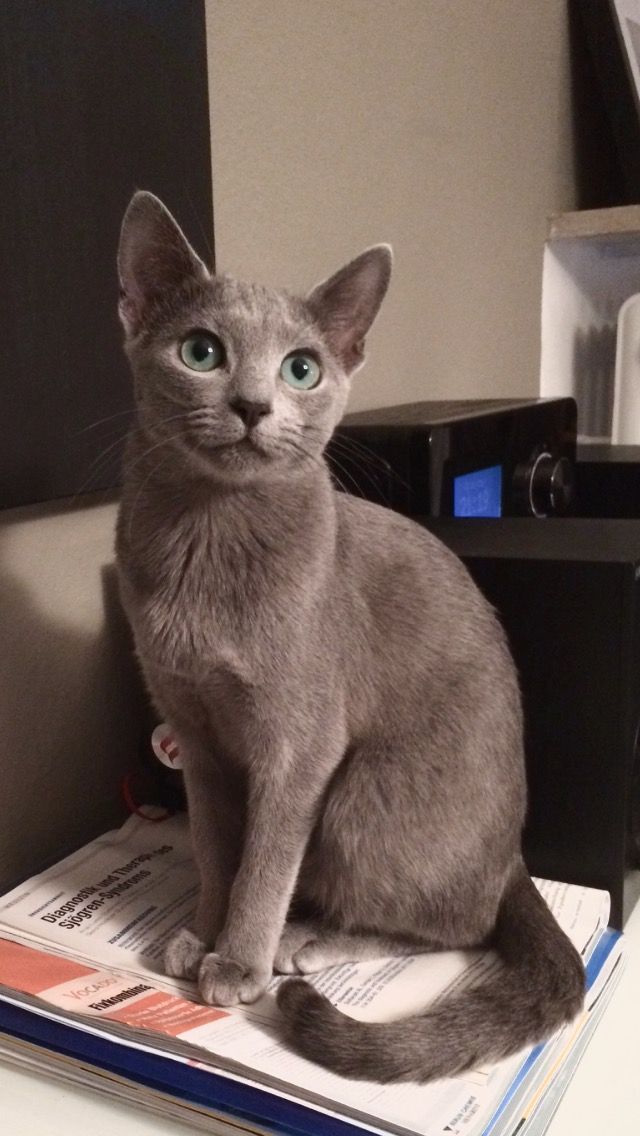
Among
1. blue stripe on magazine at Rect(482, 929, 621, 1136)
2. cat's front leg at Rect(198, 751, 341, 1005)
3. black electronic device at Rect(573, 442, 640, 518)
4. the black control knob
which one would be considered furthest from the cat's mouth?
black electronic device at Rect(573, 442, 640, 518)

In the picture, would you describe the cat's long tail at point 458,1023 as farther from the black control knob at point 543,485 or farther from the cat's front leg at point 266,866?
the black control knob at point 543,485

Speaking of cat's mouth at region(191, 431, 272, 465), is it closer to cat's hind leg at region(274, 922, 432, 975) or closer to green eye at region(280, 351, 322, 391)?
green eye at region(280, 351, 322, 391)

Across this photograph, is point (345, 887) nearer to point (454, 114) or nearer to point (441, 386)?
point (441, 386)

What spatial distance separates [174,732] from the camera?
0.81 metres

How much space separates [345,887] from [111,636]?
0.38 metres

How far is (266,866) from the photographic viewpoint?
0.75 meters

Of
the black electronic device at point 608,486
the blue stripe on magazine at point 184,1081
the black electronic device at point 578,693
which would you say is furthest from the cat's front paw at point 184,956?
the black electronic device at point 608,486

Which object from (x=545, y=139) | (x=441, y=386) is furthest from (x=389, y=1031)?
(x=545, y=139)

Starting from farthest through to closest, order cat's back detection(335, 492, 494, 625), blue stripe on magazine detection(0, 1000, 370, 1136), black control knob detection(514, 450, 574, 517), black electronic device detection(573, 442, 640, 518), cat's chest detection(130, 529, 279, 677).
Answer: black electronic device detection(573, 442, 640, 518) → black control knob detection(514, 450, 574, 517) → cat's back detection(335, 492, 494, 625) → cat's chest detection(130, 529, 279, 677) → blue stripe on magazine detection(0, 1000, 370, 1136)

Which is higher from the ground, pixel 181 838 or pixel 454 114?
pixel 454 114

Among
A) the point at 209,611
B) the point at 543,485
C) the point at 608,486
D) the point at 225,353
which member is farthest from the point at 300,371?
the point at 608,486

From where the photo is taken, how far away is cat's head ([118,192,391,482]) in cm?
65

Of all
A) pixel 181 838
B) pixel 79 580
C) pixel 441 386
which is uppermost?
pixel 441 386

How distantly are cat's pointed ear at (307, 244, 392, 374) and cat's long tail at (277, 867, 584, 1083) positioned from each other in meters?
0.47
